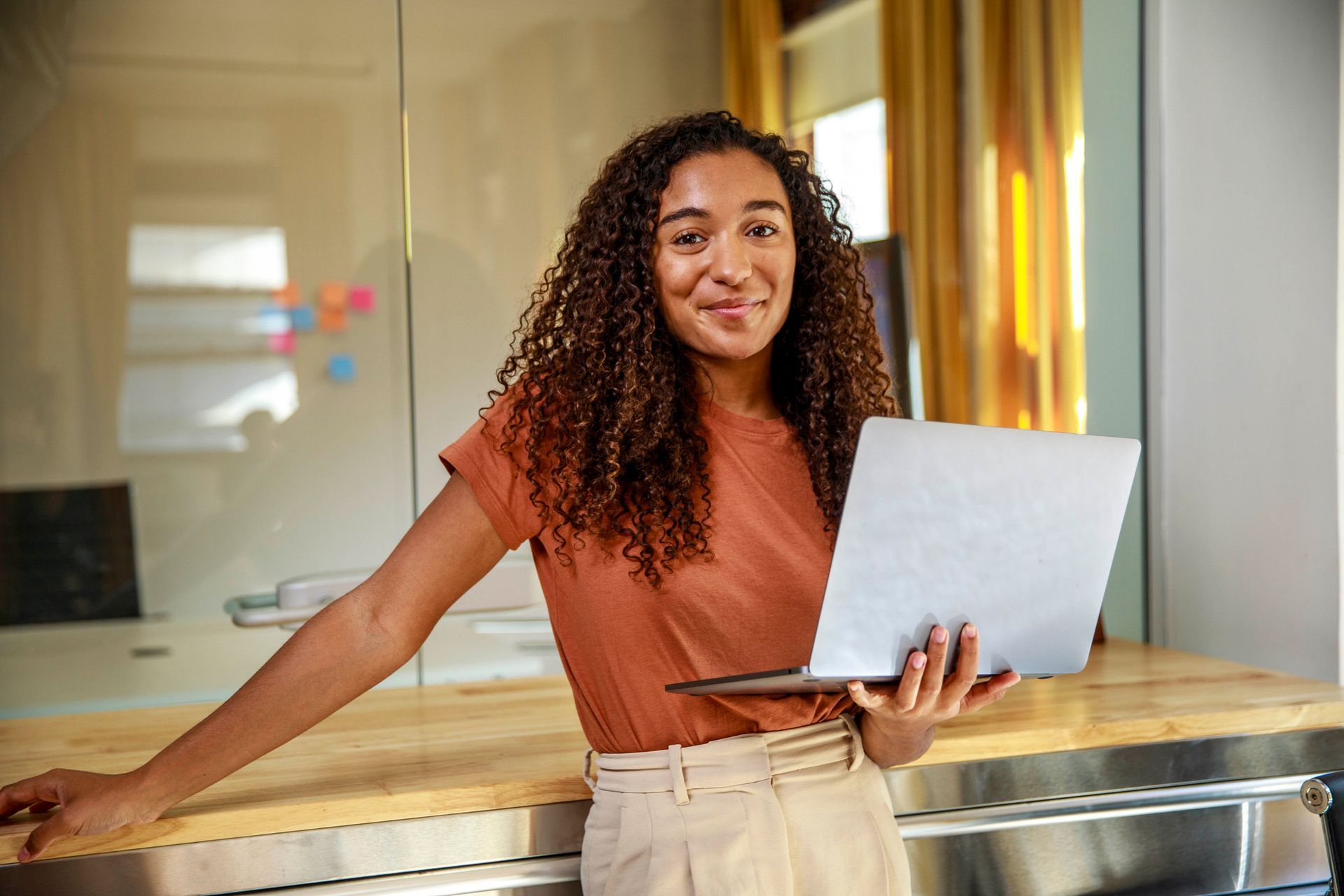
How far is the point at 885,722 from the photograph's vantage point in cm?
140

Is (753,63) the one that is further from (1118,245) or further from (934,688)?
(934,688)

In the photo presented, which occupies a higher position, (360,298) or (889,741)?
(360,298)

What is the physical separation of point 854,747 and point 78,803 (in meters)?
0.85

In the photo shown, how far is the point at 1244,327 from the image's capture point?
2.68 metres

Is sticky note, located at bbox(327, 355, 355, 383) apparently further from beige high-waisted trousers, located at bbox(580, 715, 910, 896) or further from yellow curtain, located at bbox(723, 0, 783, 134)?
beige high-waisted trousers, located at bbox(580, 715, 910, 896)

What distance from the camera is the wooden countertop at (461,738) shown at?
1.45m

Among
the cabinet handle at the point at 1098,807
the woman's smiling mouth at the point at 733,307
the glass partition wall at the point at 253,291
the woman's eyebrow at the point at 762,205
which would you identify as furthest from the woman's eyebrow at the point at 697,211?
the glass partition wall at the point at 253,291

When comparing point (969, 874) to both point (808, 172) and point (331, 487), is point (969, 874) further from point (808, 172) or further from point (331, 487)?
point (331, 487)

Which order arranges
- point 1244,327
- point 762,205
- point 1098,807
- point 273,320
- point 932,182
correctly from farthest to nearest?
point 932,182, point 273,320, point 1244,327, point 1098,807, point 762,205

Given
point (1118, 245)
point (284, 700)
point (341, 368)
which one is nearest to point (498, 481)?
point (284, 700)

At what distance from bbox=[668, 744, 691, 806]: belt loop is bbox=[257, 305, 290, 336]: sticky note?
1.78 meters

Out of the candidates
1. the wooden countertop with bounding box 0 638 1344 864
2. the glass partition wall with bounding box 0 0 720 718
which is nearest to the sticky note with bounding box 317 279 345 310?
the glass partition wall with bounding box 0 0 720 718

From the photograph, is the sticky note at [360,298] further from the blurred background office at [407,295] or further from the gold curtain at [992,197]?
the gold curtain at [992,197]

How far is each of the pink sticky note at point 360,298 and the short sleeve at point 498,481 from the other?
153cm
